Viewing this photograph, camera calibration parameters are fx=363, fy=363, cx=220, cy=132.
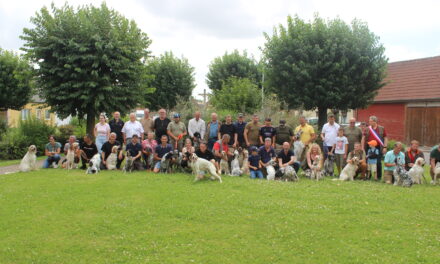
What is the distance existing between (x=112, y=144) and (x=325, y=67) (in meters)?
9.81

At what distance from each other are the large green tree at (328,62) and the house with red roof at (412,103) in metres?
6.59

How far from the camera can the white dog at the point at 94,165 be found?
37.1 feet

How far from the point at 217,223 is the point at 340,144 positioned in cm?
609

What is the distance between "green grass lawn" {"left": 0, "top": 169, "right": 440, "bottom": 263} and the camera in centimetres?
509

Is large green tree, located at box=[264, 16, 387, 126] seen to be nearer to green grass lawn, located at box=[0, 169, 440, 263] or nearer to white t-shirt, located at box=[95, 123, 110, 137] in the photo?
green grass lawn, located at box=[0, 169, 440, 263]

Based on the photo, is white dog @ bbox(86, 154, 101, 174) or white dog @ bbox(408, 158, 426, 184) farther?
white dog @ bbox(86, 154, 101, 174)

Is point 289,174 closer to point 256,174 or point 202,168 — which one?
point 256,174

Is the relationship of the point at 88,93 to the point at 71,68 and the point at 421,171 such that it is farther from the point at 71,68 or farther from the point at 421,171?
the point at 421,171

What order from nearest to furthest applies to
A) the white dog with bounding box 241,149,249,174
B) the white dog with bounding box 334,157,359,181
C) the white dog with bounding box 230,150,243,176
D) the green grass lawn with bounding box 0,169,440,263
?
the green grass lawn with bounding box 0,169,440,263, the white dog with bounding box 334,157,359,181, the white dog with bounding box 230,150,243,176, the white dog with bounding box 241,149,249,174

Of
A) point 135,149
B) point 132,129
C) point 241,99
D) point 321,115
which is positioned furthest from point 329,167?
point 241,99

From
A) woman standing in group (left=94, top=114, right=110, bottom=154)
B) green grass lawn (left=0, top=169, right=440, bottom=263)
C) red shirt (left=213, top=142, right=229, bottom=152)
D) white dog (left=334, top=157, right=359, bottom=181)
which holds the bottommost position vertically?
green grass lawn (left=0, top=169, right=440, bottom=263)

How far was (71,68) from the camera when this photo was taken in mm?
15336

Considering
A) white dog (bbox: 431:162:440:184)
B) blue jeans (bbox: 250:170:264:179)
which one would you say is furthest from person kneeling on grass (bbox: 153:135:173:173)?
white dog (bbox: 431:162:440:184)

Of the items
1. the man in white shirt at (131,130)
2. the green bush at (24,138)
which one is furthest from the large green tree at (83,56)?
the man in white shirt at (131,130)
